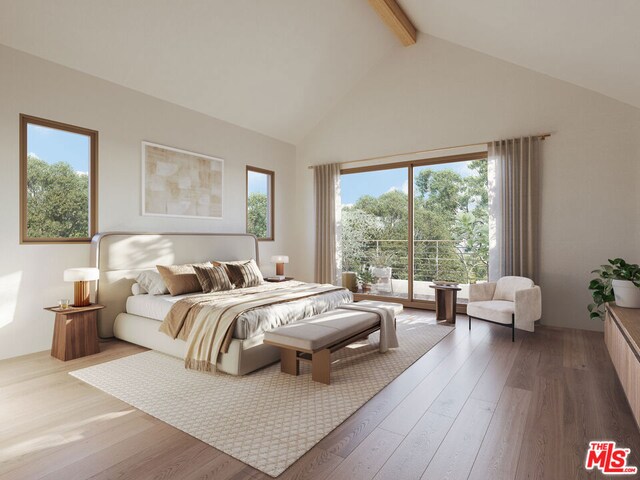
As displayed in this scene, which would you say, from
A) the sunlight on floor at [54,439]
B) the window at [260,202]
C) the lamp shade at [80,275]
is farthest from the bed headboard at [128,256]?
the sunlight on floor at [54,439]

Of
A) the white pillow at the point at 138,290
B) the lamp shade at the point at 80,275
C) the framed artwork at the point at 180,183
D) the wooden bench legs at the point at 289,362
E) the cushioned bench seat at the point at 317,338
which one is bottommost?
the wooden bench legs at the point at 289,362

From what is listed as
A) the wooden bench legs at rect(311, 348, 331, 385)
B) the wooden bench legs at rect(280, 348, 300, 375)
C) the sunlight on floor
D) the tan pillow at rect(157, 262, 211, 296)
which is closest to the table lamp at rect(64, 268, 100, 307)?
the tan pillow at rect(157, 262, 211, 296)

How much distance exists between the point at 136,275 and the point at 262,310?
2021mm

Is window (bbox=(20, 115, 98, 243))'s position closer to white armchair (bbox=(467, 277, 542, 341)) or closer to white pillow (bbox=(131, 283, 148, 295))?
white pillow (bbox=(131, 283, 148, 295))

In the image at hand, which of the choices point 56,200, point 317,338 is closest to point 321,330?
point 317,338

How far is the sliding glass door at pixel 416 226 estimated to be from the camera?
596 centimetres

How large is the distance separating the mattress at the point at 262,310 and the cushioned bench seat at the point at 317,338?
22 cm

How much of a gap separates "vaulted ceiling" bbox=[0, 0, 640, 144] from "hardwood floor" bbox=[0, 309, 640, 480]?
10.1ft

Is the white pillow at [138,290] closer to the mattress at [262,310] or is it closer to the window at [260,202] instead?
the mattress at [262,310]

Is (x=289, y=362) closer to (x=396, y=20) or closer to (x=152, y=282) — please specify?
(x=152, y=282)

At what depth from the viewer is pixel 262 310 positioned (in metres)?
Answer: 3.51

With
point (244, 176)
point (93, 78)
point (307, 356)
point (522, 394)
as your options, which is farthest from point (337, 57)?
point (522, 394)

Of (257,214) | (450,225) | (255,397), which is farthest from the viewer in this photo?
(257,214)

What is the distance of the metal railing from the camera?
19.8ft
